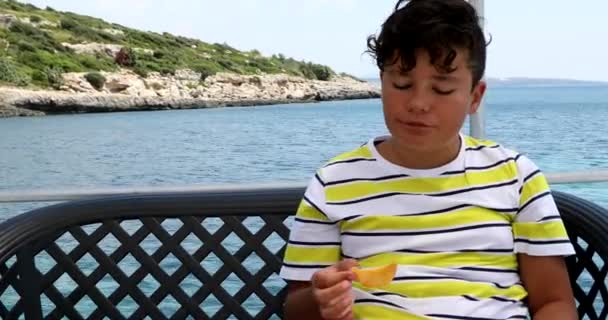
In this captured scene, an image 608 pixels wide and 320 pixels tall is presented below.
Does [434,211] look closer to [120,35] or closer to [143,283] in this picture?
[143,283]

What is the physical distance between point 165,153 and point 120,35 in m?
35.2

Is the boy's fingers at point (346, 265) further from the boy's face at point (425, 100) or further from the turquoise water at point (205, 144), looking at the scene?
the turquoise water at point (205, 144)

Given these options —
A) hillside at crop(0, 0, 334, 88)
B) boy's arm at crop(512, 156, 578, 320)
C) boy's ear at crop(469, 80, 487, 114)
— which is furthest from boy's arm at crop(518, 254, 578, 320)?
hillside at crop(0, 0, 334, 88)

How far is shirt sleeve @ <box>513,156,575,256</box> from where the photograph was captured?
142 centimetres

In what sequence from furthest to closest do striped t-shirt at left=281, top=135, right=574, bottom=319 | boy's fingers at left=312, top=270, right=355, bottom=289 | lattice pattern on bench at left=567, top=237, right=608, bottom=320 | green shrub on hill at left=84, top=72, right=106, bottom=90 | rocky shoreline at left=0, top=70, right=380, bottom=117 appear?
green shrub on hill at left=84, top=72, right=106, bottom=90
rocky shoreline at left=0, top=70, right=380, bottom=117
lattice pattern on bench at left=567, top=237, right=608, bottom=320
striped t-shirt at left=281, top=135, right=574, bottom=319
boy's fingers at left=312, top=270, right=355, bottom=289

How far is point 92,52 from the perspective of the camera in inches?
2330

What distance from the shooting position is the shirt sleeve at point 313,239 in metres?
1.44

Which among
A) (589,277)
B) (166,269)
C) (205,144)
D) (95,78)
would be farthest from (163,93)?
(589,277)

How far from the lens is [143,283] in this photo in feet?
7.23

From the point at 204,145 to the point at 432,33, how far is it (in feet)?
128

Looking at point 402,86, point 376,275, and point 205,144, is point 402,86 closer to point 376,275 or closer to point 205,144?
point 376,275

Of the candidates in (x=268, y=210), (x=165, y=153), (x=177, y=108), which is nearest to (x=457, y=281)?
(x=268, y=210)

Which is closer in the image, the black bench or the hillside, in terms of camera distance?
Answer: the black bench

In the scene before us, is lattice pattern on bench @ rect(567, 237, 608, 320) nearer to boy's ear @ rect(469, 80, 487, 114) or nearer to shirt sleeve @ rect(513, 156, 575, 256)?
shirt sleeve @ rect(513, 156, 575, 256)
